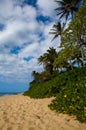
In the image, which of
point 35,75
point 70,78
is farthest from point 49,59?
point 70,78

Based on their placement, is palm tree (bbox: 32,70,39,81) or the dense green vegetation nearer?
the dense green vegetation

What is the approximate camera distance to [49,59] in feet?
141

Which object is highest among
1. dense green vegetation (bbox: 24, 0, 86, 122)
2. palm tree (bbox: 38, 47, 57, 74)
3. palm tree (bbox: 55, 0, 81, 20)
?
palm tree (bbox: 55, 0, 81, 20)

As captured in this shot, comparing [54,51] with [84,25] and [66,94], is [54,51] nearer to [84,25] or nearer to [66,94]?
[84,25]

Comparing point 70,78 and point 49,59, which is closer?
point 70,78

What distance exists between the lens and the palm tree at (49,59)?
1666 inches

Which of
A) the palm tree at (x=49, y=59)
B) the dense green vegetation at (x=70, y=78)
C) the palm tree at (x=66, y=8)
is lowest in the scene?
the dense green vegetation at (x=70, y=78)

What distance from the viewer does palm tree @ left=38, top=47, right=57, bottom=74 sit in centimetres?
4231

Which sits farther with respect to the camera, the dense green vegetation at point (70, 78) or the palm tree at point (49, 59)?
the palm tree at point (49, 59)

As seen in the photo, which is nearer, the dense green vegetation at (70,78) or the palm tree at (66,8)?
the dense green vegetation at (70,78)

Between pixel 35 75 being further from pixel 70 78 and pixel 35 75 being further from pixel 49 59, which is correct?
pixel 70 78

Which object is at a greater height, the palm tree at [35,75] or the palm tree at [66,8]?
the palm tree at [66,8]

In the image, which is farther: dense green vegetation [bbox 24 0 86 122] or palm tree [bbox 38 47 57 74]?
palm tree [bbox 38 47 57 74]

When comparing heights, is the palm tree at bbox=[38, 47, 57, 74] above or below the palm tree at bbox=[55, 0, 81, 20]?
below
